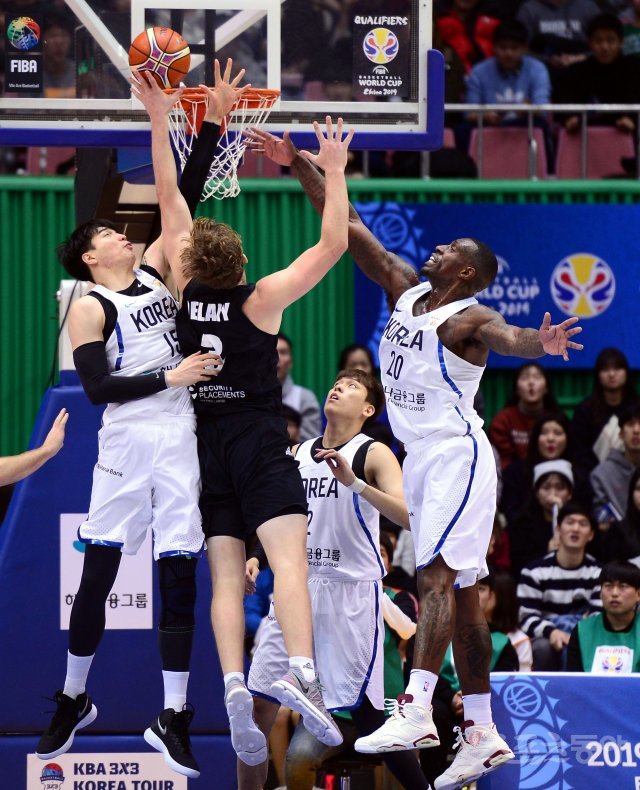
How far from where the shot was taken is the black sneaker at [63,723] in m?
7.37

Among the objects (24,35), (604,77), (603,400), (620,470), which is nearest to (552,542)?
(620,470)

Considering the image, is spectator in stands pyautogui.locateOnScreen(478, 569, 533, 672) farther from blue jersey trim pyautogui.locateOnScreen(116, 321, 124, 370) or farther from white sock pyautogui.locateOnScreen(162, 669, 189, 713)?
blue jersey trim pyautogui.locateOnScreen(116, 321, 124, 370)

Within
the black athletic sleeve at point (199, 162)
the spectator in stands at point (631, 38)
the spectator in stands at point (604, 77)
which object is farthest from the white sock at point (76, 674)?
the spectator in stands at point (631, 38)

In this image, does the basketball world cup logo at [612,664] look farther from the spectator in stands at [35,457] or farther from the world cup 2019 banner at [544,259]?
the world cup 2019 banner at [544,259]

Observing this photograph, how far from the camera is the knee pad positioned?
283 inches

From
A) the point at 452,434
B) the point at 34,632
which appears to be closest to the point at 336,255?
the point at 452,434

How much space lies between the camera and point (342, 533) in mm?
8148

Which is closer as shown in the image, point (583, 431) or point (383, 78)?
point (383, 78)

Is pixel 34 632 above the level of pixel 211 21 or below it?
below

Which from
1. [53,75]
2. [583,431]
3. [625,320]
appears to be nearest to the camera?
[53,75]

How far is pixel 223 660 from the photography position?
7.00m

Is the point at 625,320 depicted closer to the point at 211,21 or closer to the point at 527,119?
the point at 527,119

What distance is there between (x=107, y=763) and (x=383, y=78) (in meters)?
4.32

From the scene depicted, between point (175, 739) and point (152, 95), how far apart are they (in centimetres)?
330
